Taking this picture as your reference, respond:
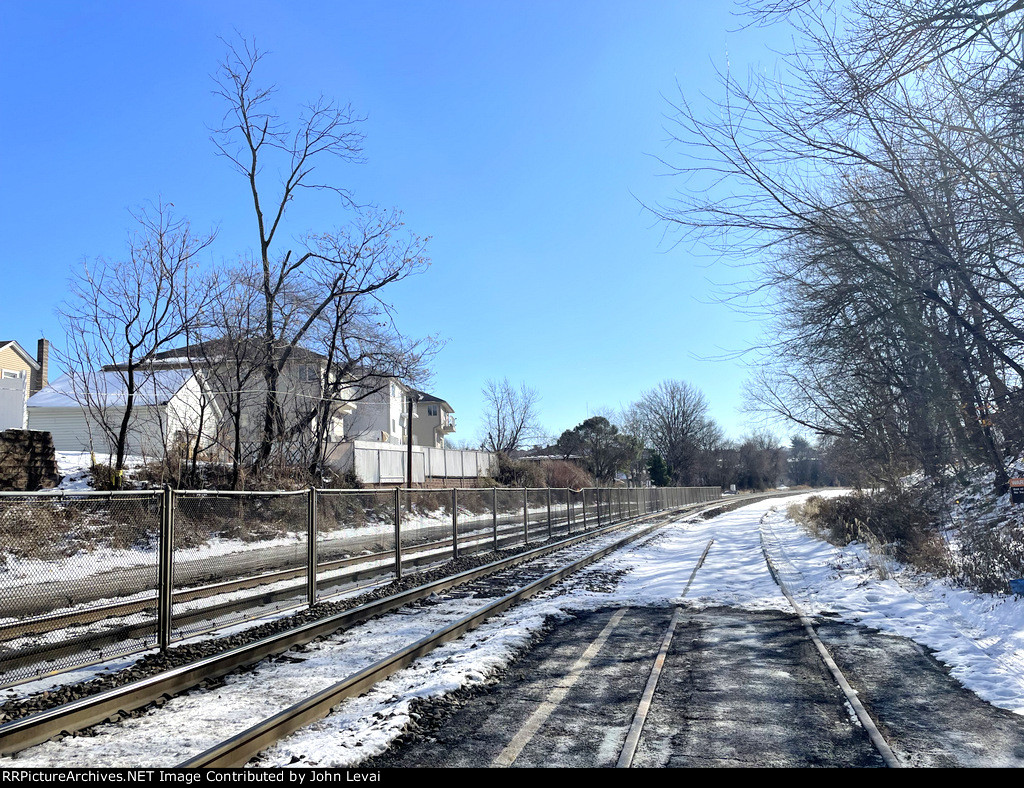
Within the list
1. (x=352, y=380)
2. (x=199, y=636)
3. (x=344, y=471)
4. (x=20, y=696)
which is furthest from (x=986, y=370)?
(x=344, y=471)

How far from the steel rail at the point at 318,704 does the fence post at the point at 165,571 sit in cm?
276

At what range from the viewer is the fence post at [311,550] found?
10883mm

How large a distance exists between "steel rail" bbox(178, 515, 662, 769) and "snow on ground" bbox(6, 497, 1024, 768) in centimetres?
10

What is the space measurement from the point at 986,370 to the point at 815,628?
6703mm

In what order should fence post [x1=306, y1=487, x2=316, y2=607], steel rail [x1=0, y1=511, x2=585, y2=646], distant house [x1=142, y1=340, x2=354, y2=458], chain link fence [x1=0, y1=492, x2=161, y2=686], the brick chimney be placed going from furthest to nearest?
the brick chimney, distant house [x1=142, y1=340, x2=354, y2=458], fence post [x1=306, y1=487, x2=316, y2=607], steel rail [x1=0, y1=511, x2=585, y2=646], chain link fence [x1=0, y1=492, x2=161, y2=686]

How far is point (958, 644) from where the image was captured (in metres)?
8.24

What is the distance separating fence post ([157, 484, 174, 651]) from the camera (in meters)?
7.99

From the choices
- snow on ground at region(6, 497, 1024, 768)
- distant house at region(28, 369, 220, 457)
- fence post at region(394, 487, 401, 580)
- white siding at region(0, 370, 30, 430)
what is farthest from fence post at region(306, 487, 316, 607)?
white siding at region(0, 370, 30, 430)

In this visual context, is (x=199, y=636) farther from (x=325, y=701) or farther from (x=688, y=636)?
(x=688, y=636)

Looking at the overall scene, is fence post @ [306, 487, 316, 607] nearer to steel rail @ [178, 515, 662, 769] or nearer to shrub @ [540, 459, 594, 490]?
steel rail @ [178, 515, 662, 769]

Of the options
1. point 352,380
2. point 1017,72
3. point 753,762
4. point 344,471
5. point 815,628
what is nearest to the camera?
point 753,762

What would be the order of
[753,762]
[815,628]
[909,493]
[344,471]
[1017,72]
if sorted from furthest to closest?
[344,471]
[909,493]
[815,628]
[1017,72]
[753,762]

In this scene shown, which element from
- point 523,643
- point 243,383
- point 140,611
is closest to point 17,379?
point 243,383

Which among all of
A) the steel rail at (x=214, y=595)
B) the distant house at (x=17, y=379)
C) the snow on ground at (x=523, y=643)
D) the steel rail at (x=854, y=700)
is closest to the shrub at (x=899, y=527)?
the snow on ground at (x=523, y=643)
